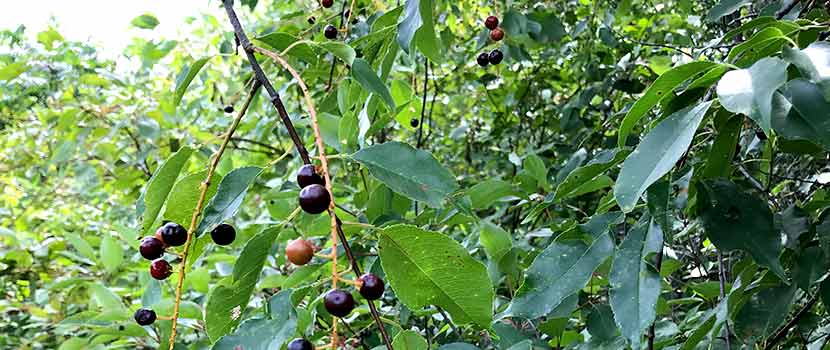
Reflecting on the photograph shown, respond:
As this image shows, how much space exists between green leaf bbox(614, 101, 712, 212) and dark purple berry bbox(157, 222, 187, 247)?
44cm

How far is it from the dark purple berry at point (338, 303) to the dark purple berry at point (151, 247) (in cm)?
25

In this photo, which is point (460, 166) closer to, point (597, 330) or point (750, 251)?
point (597, 330)

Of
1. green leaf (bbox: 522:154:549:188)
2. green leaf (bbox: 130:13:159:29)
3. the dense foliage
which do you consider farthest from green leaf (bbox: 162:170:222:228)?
green leaf (bbox: 130:13:159:29)

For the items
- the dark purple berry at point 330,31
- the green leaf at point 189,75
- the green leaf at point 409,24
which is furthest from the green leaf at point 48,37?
the green leaf at point 409,24

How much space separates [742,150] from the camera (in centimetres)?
136

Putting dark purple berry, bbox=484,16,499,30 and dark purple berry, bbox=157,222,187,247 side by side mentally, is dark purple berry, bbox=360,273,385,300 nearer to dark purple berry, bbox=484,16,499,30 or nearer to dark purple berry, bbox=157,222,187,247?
dark purple berry, bbox=157,222,187,247

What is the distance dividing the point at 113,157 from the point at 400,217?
1.73 meters

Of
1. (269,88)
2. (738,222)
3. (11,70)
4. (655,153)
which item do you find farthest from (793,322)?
(11,70)

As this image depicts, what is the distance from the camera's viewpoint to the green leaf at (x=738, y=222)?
2.36 feet

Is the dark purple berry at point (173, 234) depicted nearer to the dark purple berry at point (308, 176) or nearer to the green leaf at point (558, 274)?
the dark purple berry at point (308, 176)

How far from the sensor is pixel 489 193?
123cm

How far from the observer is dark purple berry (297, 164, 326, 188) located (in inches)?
24.5

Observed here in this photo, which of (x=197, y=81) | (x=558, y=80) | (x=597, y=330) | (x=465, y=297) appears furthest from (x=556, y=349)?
(x=197, y=81)

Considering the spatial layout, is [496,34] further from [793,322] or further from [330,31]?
[793,322]
